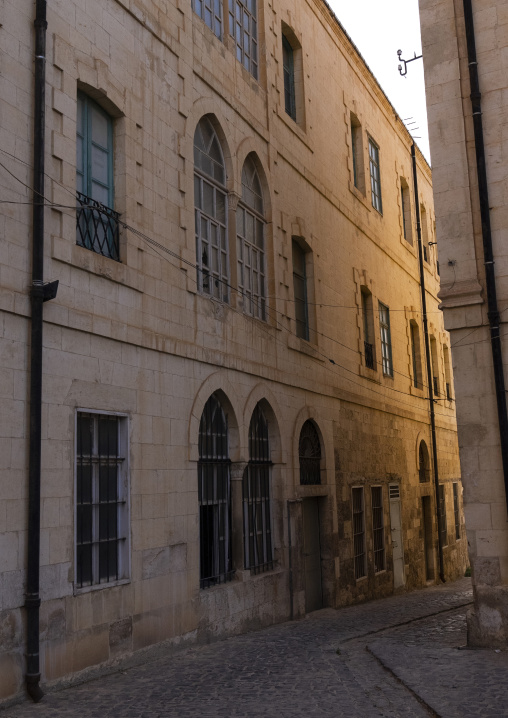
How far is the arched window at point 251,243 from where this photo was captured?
42.2 ft

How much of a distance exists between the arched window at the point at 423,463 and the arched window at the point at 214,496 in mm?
10825

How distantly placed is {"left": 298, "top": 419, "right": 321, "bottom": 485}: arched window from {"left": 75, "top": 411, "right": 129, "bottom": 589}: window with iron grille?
18.5ft

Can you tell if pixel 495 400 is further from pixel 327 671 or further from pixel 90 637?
pixel 90 637

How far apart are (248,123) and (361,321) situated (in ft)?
20.4

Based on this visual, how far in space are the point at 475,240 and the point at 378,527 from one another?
8.91 m

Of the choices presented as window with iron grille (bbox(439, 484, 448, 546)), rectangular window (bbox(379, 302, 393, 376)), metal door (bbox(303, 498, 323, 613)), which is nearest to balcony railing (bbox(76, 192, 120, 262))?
metal door (bbox(303, 498, 323, 613))

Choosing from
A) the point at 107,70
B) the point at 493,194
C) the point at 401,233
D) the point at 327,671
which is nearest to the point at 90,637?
the point at 327,671

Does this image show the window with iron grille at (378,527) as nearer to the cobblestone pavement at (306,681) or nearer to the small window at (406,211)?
the cobblestone pavement at (306,681)

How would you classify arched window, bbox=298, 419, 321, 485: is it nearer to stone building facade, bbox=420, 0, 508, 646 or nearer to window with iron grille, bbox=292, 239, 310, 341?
window with iron grille, bbox=292, 239, 310, 341

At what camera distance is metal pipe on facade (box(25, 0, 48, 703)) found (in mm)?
7344

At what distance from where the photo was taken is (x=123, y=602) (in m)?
8.80

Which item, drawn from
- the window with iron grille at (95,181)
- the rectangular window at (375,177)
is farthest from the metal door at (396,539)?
the window with iron grille at (95,181)

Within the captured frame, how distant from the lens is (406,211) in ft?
76.9

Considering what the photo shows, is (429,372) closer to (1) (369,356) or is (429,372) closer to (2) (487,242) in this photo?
(1) (369,356)
